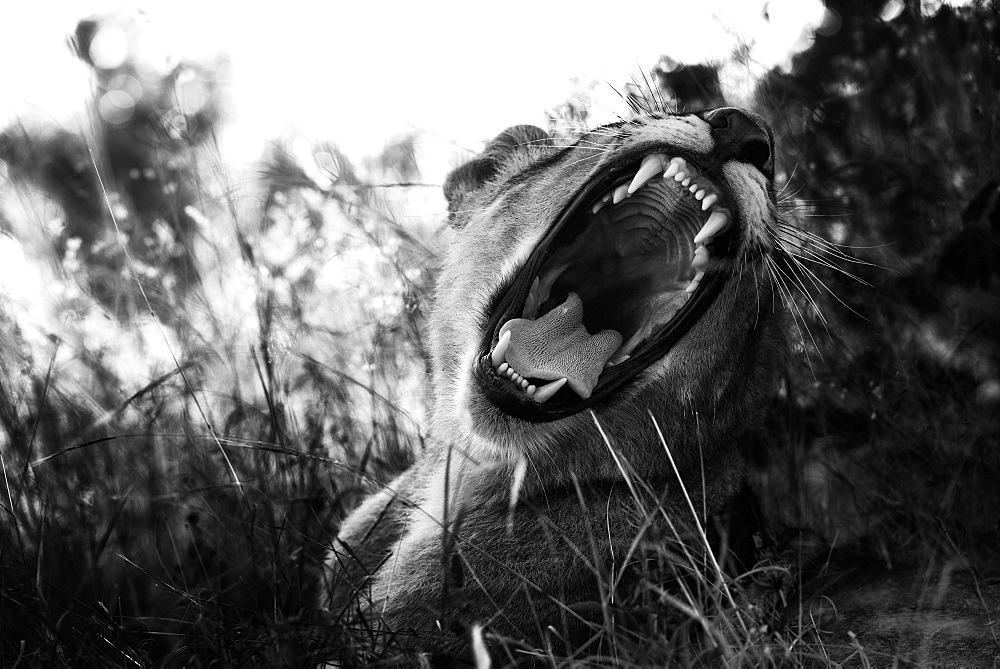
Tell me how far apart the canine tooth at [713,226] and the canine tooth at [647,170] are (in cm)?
23

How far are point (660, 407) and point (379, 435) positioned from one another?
1.55 m

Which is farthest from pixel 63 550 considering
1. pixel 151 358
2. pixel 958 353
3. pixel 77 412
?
pixel 958 353

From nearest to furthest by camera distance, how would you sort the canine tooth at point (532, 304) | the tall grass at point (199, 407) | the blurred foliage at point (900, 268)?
1. the tall grass at point (199, 407)
2. the canine tooth at point (532, 304)
3. the blurred foliage at point (900, 268)

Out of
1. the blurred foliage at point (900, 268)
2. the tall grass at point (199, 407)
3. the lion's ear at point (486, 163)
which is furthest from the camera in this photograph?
the lion's ear at point (486, 163)

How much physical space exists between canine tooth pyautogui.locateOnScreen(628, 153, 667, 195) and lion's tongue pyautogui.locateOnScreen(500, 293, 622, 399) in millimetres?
513

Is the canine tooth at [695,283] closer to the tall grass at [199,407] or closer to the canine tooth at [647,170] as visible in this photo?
the canine tooth at [647,170]

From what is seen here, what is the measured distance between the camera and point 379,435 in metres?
3.92

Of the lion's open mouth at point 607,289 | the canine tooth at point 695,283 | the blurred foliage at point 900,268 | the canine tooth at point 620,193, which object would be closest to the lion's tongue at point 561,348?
the lion's open mouth at point 607,289

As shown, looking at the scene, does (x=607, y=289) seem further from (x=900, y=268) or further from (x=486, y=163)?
(x=900, y=268)

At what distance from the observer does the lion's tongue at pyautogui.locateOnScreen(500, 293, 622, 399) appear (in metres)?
2.83

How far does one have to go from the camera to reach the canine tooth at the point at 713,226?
8.85 ft

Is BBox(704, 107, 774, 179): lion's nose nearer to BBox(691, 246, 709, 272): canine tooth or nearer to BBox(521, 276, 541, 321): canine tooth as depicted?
BBox(691, 246, 709, 272): canine tooth

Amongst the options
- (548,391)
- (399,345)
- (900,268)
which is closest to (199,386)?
(399,345)

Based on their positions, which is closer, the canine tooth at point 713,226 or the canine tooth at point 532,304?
the canine tooth at point 713,226
